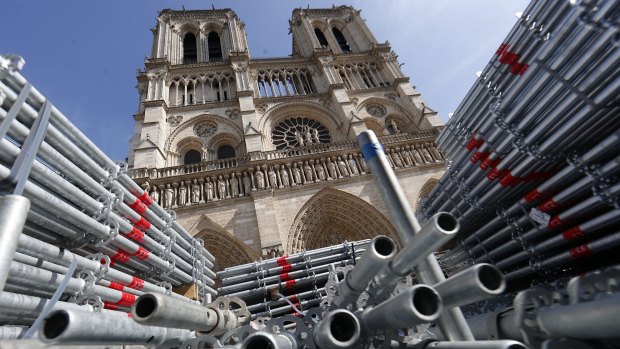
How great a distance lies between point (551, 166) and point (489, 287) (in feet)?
11.3

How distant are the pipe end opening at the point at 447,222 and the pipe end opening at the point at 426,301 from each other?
0.31 meters

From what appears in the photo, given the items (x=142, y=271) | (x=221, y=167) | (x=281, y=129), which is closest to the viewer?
(x=142, y=271)

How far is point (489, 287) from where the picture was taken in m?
1.38

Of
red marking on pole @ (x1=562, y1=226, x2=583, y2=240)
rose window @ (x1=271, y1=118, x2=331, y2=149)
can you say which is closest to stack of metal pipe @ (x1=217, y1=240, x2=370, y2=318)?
red marking on pole @ (x1=562, y1=226, x2=583, y2=240)

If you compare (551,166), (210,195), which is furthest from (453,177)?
(210,195)

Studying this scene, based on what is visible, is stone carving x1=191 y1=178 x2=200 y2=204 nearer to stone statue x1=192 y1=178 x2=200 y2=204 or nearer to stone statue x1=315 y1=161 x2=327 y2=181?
stone statue x1=192 y1=178 x2=200 y2=204

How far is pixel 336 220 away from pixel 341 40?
17.4 m

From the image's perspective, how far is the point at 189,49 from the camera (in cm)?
2139

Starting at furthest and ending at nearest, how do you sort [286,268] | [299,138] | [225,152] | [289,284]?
[299,138]
[225,152]
[286,268]
[289,284]

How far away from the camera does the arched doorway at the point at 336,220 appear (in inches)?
454

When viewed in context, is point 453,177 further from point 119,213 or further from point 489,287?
point 119,213

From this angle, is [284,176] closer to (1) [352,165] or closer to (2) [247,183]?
(2) [247,183]

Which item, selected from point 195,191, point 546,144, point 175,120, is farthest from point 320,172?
point 546,144

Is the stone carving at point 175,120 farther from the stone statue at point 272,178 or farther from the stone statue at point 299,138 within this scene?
the stone statue at point 272,178
